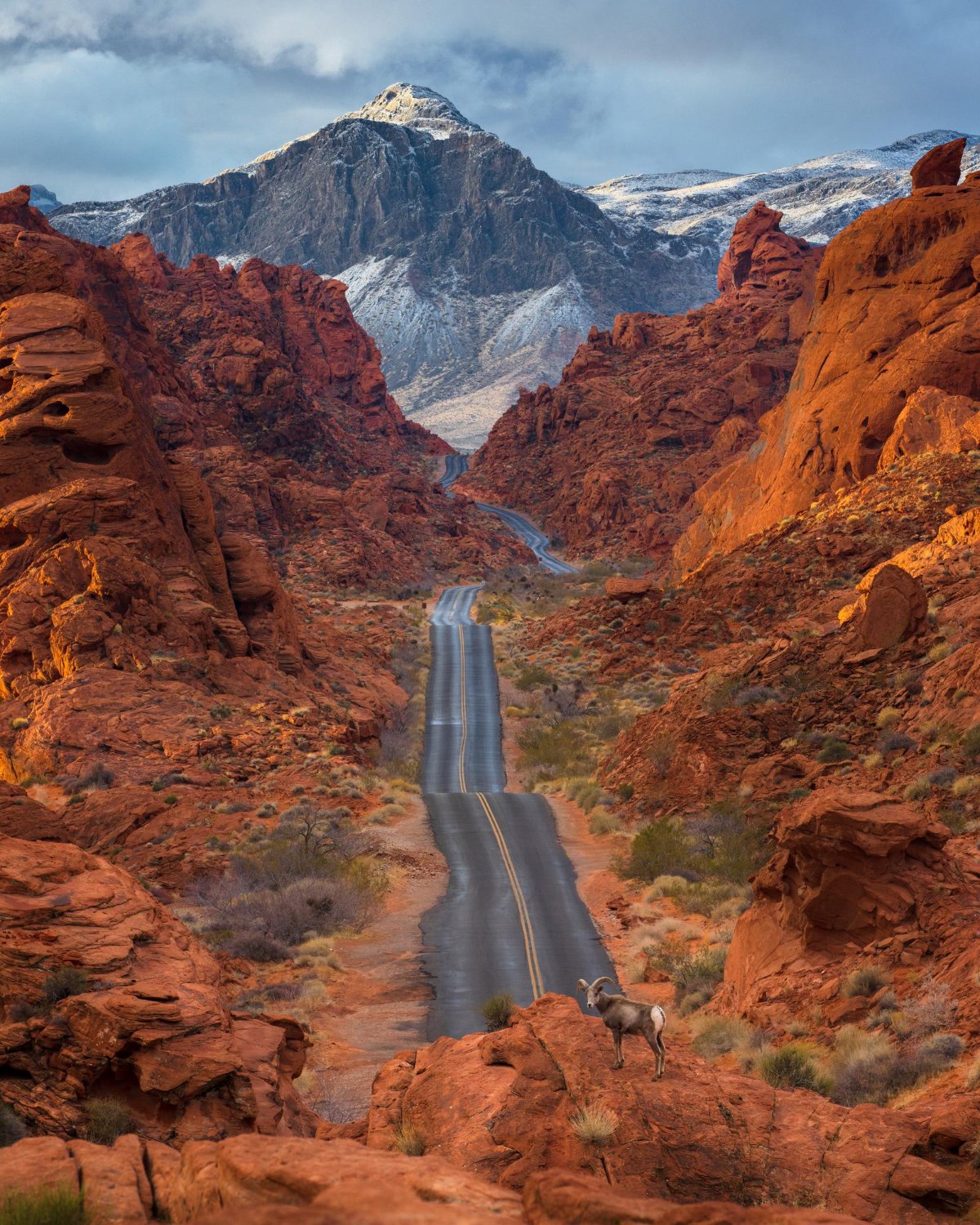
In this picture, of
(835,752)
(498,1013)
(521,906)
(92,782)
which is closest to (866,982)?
(498,1013)

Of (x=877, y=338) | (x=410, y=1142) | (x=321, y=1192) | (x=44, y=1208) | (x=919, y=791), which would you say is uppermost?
(x=877, y=338)

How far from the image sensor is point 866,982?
15594 millimetres

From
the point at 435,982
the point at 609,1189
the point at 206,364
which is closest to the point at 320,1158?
the point at 609,1189

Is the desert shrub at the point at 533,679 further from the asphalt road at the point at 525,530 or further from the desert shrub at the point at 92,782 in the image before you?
the asphalt road at the point at 525,530

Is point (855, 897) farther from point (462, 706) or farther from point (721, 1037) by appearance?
point (462, 706)

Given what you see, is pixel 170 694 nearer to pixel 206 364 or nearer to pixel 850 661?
pixel 850 661

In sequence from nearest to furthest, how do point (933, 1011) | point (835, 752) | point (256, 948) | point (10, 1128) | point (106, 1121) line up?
point (10, 1128) < point (106, 1121) < point (933, 1011) < point (256, 948) < point (835, 752)

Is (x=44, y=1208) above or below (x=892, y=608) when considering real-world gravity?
below

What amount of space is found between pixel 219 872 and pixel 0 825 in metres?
8.75

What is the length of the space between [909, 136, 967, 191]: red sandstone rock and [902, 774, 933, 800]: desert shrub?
40.6 meters

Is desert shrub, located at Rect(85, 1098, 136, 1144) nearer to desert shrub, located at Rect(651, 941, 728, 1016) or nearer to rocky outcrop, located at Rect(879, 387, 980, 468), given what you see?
desert shrub, located at Rect(651, 941, 728, 1016)

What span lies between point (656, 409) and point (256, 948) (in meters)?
92.1

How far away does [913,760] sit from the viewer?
2400 cm

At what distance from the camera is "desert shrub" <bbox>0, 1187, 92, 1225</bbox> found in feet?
23.8
